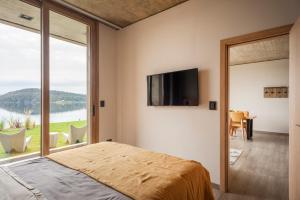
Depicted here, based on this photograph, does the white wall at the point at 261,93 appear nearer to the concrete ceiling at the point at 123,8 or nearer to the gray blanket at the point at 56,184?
the concrete ceiling at the point at 123,8

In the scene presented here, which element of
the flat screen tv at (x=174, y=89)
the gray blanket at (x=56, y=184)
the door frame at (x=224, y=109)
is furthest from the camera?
the flat screen tv at (x=174, y=89)

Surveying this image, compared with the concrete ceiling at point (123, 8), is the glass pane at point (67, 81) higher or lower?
lower

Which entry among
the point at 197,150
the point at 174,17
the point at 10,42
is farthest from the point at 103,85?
the point at 197,150

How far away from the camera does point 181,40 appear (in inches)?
108

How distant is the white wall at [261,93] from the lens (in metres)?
5.96

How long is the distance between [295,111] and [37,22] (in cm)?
345

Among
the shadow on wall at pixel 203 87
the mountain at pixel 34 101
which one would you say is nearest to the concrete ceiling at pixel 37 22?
the mountain at pixel 34 101

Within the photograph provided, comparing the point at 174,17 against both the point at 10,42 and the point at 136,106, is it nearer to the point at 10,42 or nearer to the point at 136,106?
the point at 136,106

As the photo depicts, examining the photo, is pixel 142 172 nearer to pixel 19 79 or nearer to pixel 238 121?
pixel 19 79

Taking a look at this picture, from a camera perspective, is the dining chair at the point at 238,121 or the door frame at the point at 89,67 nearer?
the door frame at the point at 89,67

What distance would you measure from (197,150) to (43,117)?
2310 millimetres

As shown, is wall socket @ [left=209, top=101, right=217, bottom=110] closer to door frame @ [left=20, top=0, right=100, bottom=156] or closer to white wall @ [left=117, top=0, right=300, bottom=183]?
white wall @ [left=117, top=0, right=300, bottom=183]

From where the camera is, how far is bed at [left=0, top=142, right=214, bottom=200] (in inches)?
40.9

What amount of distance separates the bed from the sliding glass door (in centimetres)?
121
